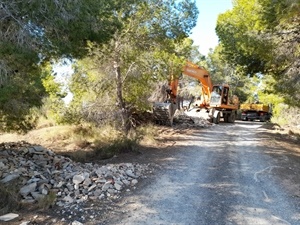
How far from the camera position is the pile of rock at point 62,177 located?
5.94 meters

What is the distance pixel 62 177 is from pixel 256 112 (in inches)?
1195

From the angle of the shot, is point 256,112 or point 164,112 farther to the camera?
point 256,112

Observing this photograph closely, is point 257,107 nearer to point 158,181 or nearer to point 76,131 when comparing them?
point 76,131

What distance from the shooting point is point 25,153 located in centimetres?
865

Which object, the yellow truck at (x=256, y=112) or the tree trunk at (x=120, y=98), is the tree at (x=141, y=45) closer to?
the tree trunk at (x=120, y=98)

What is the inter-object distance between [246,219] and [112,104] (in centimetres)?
876

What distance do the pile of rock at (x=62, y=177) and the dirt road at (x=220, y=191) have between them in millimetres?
560

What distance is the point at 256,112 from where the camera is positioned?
34.0 meters

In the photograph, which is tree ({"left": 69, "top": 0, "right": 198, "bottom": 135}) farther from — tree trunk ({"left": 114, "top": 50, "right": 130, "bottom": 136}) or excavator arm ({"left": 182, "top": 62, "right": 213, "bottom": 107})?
excavator arm ({"left": 182, "top": 62, "right": 213, "bottom": 107})

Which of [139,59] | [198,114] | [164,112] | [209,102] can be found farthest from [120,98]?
[209,102]

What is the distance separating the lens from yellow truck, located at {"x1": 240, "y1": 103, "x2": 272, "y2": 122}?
3388cm

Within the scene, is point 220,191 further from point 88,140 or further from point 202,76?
point 202,76

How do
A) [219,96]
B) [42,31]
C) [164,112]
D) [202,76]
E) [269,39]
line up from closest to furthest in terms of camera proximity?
[42,31], [269,39], [164,112], [202,76], [219,96]

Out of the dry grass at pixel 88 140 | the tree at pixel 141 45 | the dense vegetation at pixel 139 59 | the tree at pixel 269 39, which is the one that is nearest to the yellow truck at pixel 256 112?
the dense vegetation at pixel 139 59
